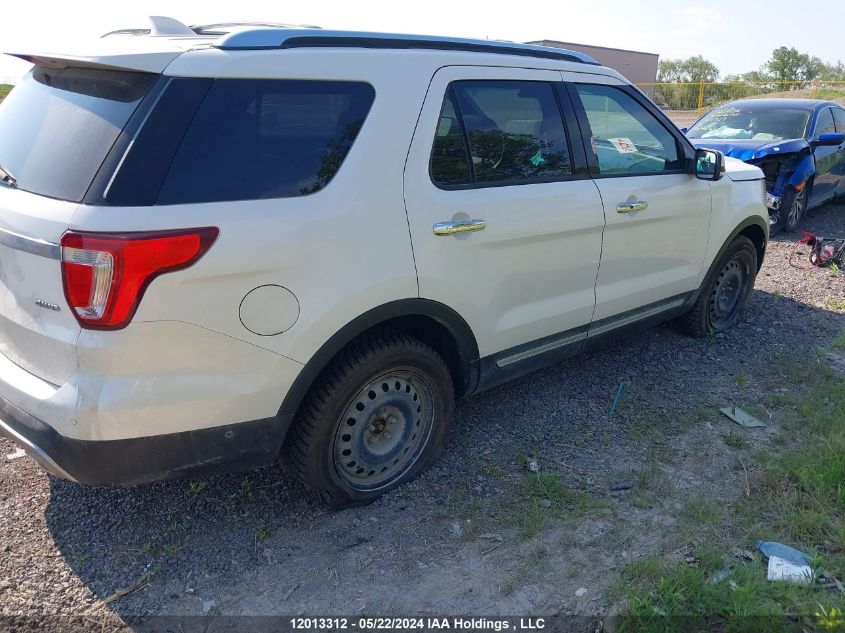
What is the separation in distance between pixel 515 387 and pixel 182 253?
8.65 ft

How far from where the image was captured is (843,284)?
650 centimetres

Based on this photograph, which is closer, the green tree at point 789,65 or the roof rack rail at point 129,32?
the roof rack rail at point 129,32

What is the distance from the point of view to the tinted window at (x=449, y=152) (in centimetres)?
305

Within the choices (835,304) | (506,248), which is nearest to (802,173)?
(835,304)

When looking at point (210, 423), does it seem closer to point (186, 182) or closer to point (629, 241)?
point (186, 182)

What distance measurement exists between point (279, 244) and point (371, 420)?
1012 mm

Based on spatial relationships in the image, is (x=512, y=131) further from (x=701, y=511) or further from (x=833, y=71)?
(x=833, y=71)

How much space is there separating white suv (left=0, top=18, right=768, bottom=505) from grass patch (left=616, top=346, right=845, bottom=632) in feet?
4.01


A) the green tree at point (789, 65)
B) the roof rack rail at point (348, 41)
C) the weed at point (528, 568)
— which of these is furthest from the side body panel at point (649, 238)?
the green tree at point (789, 65)

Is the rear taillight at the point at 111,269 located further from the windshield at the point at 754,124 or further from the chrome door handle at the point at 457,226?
the windshield at the point at 754,124

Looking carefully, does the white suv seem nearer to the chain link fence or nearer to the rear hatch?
the rear hatch

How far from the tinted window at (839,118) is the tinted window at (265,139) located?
9.04 metres

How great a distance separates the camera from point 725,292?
5.32 metres

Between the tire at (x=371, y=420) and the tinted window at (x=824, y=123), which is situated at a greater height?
the tinted window at (x=824, y=123)
